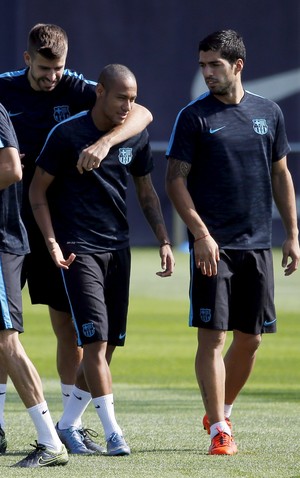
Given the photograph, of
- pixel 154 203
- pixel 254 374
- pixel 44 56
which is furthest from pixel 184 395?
pixel 44 56

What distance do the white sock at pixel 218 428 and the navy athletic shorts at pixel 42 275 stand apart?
44.4 inches

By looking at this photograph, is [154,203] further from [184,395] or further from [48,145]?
[184,395]

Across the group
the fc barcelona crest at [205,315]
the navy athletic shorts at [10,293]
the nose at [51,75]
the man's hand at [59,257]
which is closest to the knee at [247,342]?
the fc barcelona crest at [205,315]

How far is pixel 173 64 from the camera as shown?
28453 millimetres

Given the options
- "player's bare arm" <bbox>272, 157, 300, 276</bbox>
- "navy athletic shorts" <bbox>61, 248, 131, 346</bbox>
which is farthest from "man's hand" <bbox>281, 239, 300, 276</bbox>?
"navy athletic shorts" <bbox>61, 248, 131, 346</bbox>

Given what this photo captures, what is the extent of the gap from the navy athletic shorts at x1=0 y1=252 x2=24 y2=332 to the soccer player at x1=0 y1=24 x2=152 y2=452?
873 millimetres

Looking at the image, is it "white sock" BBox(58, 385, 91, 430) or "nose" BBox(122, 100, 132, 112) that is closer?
"nose" BBox(122, 100, 132, 112)

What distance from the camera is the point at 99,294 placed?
7.57m

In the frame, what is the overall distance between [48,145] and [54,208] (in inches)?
13.9

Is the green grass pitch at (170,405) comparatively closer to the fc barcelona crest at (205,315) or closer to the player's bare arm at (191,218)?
the fc barcelona crest at (205,315)

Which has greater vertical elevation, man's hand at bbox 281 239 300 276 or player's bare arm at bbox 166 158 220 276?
player's bare arm at bbox 166 158 220 276

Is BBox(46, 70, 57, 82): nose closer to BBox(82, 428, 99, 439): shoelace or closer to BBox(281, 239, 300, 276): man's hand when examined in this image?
BBox(281, 239, 300, 276): man's hand

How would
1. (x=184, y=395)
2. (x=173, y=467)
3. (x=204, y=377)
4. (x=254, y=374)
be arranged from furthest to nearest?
(x=254, y=374) → (x=184, y=395) → (x=204, y=377) → (x=173, y=467)

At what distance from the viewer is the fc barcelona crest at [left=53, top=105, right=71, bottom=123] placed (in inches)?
315
